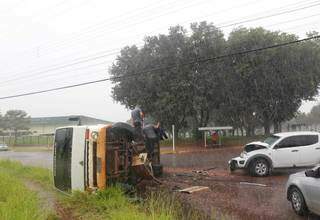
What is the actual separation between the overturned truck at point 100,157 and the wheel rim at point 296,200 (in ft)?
13.4

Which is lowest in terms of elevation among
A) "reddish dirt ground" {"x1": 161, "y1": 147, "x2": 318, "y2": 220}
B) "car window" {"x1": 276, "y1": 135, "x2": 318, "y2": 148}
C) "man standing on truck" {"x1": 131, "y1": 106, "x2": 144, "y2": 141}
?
"reddish dirt ground" {"x1": 161, "y1": 147, "x2": 318, "y2": 220}

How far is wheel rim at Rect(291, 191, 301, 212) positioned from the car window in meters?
6.74

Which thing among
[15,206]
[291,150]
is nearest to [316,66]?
[291,150]

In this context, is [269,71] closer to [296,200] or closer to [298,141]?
[298,141]

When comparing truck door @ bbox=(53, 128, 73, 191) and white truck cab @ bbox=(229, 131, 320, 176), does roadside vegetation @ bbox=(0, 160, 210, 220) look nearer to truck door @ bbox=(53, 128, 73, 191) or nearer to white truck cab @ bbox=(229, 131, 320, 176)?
truck door @ bbox=(53, 128, 73, 191)

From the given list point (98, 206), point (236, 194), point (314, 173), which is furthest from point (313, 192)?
point (98, 206)

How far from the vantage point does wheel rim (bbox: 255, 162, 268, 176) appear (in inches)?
663

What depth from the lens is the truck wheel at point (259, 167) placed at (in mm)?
16844

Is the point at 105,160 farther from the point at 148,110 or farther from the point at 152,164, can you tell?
the point at 148,110

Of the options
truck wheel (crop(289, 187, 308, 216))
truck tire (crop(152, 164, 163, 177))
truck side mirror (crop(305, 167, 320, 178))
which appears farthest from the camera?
truck tire (crop(152, 164, 163, 177))

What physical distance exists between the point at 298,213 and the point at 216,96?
27479mm

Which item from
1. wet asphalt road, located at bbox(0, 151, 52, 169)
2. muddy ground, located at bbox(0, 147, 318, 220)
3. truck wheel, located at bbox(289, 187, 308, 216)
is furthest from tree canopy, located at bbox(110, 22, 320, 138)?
truck wheel, located at bbox(289, 187, 308, 216)

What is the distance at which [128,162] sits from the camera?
12336mm

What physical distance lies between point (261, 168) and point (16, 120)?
74.9 meters
